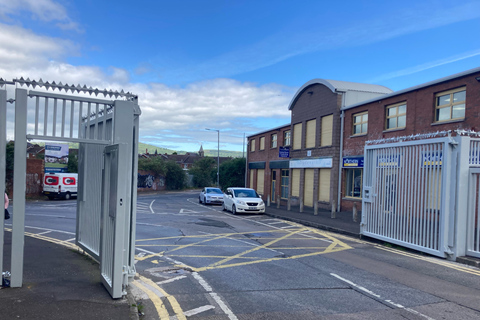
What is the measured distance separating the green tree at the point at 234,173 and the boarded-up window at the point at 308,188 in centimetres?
1791

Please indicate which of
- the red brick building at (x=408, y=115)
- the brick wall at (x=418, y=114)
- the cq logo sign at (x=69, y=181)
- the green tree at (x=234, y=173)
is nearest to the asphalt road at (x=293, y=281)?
the red brick building at (x=408, y=115)

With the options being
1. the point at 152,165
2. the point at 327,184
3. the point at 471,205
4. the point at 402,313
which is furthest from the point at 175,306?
the point at 152,165

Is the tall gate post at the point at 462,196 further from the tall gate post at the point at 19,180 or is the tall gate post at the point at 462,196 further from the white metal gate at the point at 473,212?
the tall gate post at the point at 19,180

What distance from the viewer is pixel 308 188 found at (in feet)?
88.9

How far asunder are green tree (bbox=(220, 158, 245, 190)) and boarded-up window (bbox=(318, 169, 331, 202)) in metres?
20.0

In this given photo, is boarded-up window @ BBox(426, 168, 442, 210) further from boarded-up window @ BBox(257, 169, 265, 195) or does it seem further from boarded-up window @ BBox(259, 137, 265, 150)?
boarded-up window @ BBox(257, 169, 265, 195)

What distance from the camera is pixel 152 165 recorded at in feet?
174

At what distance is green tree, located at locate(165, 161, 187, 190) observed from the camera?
182 feet

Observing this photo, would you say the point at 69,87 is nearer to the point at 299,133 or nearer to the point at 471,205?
the point at 471,205

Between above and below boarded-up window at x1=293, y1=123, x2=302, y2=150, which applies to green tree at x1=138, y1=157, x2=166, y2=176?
below

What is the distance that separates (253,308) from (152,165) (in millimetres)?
48911

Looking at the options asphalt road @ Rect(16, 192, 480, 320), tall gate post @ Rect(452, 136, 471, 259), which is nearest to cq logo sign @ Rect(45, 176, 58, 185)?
asphalt road @ Rect(16, 192, 480, 320)

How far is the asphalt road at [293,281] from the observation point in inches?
221

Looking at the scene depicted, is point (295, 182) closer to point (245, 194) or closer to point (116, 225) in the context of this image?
point (245, 194)
